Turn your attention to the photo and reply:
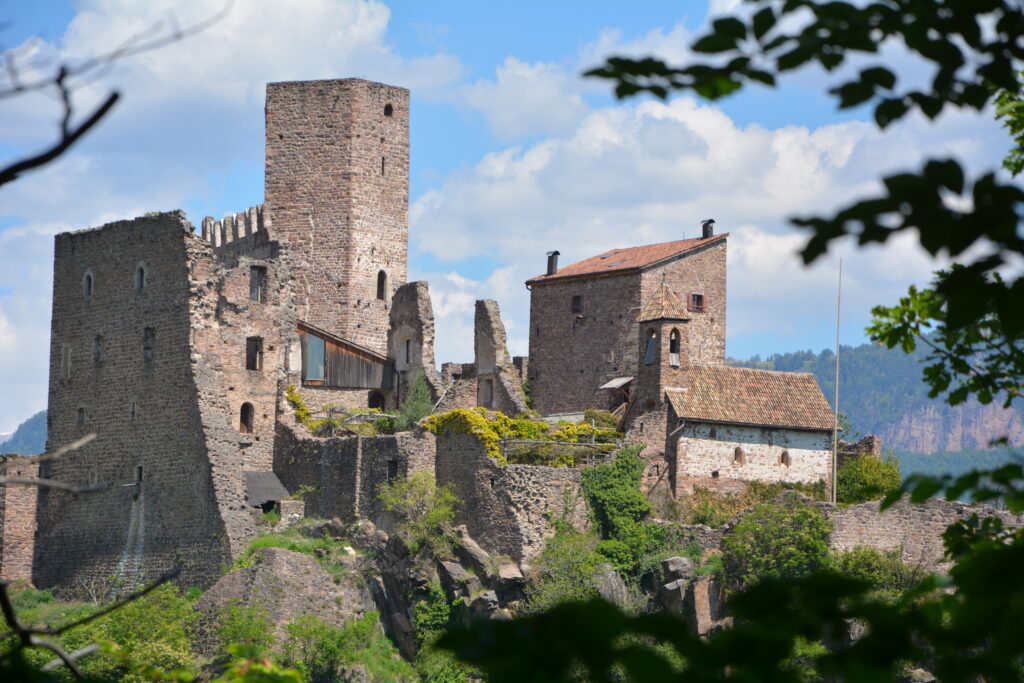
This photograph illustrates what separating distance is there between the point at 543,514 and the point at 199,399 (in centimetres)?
881

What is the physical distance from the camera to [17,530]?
41.1 meters

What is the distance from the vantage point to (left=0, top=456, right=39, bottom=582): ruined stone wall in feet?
133

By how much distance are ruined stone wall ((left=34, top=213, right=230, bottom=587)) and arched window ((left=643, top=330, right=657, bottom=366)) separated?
10.7 metres

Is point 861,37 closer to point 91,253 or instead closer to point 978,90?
point 978,90

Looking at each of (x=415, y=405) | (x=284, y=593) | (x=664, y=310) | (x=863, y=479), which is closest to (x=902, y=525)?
(x=863, y=479)

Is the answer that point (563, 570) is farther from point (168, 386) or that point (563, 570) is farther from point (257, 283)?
point (257, 283)

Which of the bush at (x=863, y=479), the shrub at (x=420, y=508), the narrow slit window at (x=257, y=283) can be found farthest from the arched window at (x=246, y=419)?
the bush at (x=863, y=479)

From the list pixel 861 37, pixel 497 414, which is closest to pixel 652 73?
pixel 861 37

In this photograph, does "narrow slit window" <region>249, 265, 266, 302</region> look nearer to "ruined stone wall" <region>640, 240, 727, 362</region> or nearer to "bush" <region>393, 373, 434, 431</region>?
"bush" <region>393, 373, 434, 431</region>

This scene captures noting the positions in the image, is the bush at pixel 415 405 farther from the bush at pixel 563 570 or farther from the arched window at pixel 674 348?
the arched window at pixel 674 348

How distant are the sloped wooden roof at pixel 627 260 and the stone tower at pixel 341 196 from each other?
495cm

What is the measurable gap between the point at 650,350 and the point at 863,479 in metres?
5.98

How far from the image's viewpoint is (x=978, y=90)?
532cm

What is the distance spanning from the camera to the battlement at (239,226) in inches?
1853
